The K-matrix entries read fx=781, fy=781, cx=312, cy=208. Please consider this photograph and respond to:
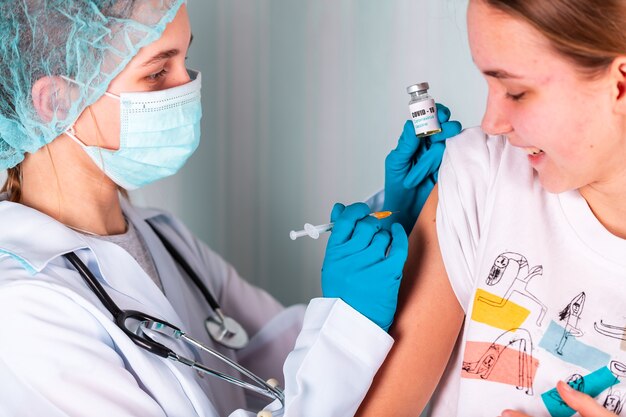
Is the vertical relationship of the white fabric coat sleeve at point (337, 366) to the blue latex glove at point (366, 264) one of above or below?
below

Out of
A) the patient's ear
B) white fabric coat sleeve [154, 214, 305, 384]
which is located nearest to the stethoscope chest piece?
white fabric coat sleeve [154, 214, 305, 384]

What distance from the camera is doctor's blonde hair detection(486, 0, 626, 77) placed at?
1.15m

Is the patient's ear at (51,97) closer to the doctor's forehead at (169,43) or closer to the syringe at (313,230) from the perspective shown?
the doctor's forehead at (169,43)

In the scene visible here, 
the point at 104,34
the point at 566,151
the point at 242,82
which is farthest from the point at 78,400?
A: the point at 242,82

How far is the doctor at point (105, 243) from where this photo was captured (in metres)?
1.48

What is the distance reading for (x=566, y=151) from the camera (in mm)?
1259

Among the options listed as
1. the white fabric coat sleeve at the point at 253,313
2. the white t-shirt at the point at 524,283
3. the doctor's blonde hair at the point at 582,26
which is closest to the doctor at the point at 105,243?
the white t-shirt at the point at 524,283

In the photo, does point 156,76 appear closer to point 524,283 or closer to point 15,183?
point 15,183

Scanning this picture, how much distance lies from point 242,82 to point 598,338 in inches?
57.0

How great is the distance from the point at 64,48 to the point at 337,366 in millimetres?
829

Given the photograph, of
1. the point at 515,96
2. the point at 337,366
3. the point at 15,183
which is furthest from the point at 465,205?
the point at 15,183

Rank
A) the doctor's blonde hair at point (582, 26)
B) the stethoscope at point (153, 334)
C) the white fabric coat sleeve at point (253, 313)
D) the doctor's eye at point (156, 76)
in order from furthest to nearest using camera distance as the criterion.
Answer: the white fabric coat sleeve at point (253, 313), the doctor's eye at point (156, 76), the stethoscope at point (153, 334), the doctor's blonde hair at point (582, 26)

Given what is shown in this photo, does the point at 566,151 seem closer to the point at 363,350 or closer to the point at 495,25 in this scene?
the point at 495,25

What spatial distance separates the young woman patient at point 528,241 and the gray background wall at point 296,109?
2.00 ft
